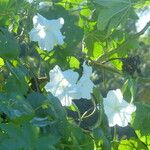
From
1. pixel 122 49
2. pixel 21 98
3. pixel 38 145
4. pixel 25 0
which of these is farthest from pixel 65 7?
pixel 38 145

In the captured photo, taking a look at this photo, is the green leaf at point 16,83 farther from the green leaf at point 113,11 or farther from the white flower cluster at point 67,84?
the green leaf at point 113,11

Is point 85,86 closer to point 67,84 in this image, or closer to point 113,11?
point 67,84

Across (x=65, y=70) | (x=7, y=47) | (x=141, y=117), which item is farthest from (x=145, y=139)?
(x=7, y=47)

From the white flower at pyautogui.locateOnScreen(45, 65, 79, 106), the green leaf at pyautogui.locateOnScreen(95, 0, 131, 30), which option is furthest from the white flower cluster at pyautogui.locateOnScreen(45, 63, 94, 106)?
the green leaf at pyautogui.locateOnScreen(95, 0, 131, 30)

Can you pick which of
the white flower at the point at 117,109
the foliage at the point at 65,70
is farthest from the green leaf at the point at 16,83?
the white flower at the point at 117,109

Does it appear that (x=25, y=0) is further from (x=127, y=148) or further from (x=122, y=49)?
(x=127, y=148)

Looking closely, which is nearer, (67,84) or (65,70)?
(67,84)
